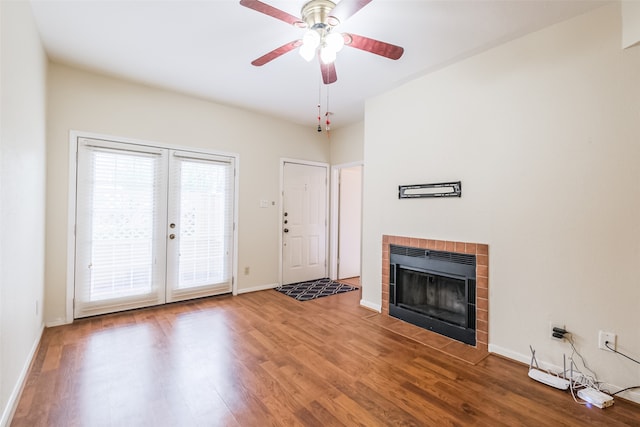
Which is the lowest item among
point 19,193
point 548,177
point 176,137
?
point 19,193

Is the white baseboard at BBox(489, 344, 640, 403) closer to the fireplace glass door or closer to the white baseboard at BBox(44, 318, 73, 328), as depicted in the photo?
the fireplace glass door

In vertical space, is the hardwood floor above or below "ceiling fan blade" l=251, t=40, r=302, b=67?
below

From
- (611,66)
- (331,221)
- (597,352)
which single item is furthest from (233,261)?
(611,66)

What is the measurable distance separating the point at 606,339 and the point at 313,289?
3319mm

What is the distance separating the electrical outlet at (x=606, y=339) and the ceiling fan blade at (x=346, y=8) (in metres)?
2.63

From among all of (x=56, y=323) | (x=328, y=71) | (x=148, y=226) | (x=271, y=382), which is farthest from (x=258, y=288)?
(x=328, y=71)

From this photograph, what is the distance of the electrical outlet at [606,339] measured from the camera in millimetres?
2012

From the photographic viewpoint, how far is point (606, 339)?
204 centimetres

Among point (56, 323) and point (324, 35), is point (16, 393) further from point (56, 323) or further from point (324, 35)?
point (324, 35)

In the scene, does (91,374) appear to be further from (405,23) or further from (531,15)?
(531,15)

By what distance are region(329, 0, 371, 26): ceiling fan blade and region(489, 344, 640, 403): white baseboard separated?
2.79 meters

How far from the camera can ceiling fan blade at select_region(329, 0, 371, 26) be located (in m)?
1.66

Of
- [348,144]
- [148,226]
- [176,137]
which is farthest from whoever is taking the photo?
[348,144]

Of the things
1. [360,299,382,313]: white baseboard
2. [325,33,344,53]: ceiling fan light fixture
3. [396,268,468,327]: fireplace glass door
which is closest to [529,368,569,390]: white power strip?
[396,268,468,327]: fireplace glass door
